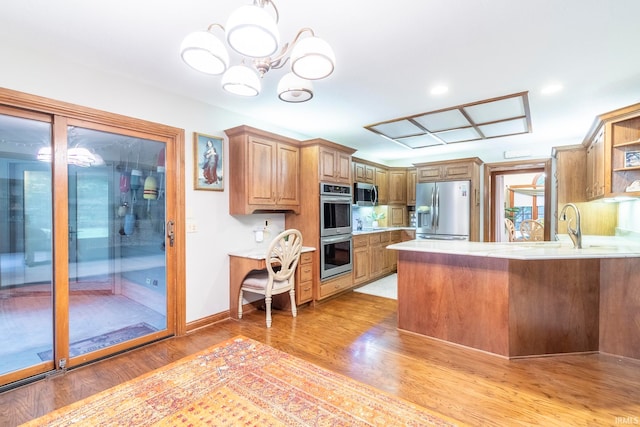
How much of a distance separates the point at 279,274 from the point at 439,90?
101 inches

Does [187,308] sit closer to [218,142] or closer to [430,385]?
[218,142]

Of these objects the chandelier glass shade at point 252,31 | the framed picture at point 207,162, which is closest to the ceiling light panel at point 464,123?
the framed picture at point 207,162

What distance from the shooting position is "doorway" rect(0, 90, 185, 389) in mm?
2219

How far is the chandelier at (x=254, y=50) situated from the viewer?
1260 millimetres

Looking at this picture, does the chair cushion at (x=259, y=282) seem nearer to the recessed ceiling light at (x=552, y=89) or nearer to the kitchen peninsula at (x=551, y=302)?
the kitchen peninsula at (x=551, y=302)

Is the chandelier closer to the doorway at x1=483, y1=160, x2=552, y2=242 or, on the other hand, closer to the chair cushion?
the chair cushion

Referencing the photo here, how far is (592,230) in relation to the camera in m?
4.20

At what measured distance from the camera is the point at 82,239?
2529mm

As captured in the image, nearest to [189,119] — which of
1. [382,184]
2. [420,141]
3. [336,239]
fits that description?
[336,239]

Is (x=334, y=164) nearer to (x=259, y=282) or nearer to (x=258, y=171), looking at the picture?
(x=258, y=171)

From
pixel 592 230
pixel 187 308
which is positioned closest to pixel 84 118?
pixel 187 308

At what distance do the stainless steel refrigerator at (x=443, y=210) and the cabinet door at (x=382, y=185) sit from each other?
2.47 ft

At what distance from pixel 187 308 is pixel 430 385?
243cm

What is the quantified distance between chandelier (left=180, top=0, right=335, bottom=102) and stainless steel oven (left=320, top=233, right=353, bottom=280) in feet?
8.05
